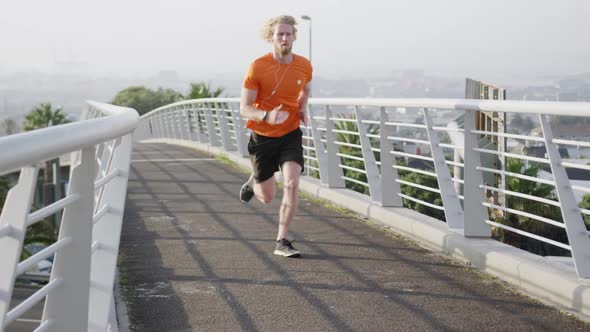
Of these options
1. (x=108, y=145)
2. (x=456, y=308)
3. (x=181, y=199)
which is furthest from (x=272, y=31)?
(x=181, y=199)

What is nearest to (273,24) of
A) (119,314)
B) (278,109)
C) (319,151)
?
(278,109)

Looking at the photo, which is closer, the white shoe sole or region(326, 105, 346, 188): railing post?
the white shoe sole

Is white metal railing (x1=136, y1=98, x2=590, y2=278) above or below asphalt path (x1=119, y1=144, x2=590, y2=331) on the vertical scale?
above

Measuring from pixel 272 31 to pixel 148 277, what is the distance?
2.18 metres

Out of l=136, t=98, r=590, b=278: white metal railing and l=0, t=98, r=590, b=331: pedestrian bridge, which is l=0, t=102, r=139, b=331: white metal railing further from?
l=136, t=98, r=590, b=278: white metal railing

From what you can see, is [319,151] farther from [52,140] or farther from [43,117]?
[43,117]

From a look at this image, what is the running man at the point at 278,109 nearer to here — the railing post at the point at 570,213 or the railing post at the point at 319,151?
the railing post at the point at 570,213

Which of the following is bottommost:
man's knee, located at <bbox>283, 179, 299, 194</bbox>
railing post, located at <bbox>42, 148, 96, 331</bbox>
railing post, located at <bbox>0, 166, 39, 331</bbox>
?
man's knee, located at <bbox>283, 179, 299, 194</bbox>

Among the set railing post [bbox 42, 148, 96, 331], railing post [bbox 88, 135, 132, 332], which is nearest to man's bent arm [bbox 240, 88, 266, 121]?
railing post [bbox 88, 135, 132, 332]

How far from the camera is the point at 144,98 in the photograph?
162625 mm

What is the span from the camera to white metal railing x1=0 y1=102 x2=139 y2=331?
2.73m

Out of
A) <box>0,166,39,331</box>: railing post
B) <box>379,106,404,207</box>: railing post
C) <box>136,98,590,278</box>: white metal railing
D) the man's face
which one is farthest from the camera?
<box>379,106,404,207</box>: railing post

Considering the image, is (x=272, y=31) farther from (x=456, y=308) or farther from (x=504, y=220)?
(x=504, y=220)

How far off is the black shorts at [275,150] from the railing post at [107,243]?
7.89ft
